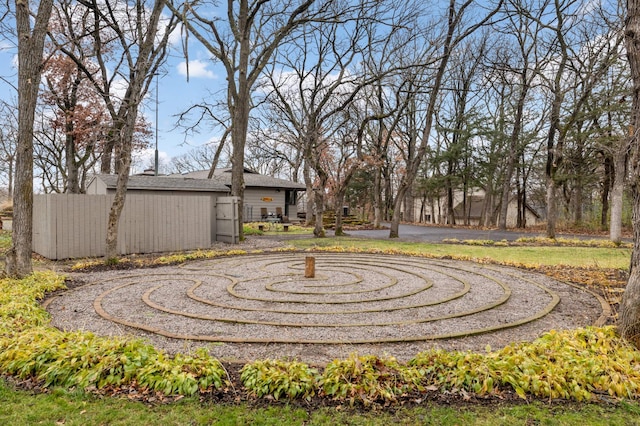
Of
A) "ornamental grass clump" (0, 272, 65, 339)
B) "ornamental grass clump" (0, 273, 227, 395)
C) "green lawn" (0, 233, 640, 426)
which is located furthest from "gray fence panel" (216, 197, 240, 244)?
"green lawn" (0, 233, 640, 426)

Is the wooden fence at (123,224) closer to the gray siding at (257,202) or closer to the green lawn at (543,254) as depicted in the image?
the green lawn at (543,254)

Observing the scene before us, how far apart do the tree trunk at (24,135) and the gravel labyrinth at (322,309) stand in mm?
1234

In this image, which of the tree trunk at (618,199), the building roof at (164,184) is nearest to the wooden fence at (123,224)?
the building roof at (164,184)

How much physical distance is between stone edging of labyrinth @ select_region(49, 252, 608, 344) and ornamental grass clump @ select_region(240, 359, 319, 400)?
0.88 m

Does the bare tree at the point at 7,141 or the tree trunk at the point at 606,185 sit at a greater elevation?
the bare tree at the point at 7,141

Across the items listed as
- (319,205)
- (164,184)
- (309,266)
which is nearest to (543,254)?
(309,266)

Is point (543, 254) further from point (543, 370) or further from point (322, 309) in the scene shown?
point (543, 370)

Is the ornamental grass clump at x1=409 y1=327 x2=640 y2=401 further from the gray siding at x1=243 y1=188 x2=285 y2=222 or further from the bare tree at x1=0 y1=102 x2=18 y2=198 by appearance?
the bare tree at x1=0 y1=102 x2=18 y2=198

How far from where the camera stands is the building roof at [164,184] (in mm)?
15906

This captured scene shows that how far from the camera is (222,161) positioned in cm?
4309

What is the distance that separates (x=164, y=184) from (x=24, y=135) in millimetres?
11081

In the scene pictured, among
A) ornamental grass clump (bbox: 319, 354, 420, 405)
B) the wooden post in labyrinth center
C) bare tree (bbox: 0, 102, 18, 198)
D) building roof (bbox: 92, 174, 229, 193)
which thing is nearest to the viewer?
ornamental grass clump (bbox: 319, 354, 420, 405)

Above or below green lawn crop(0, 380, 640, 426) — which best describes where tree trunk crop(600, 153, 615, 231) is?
above

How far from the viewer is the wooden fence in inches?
381
